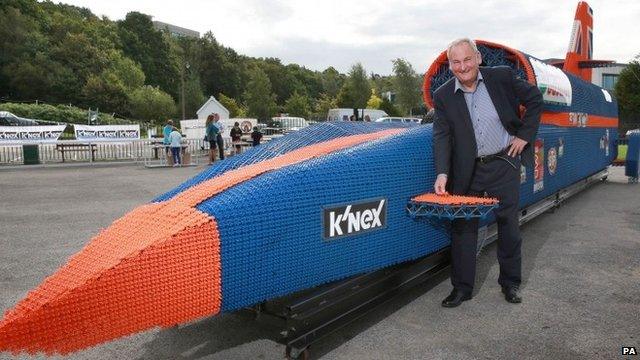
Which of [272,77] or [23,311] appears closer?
[23,311]

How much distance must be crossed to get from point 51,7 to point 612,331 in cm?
10143

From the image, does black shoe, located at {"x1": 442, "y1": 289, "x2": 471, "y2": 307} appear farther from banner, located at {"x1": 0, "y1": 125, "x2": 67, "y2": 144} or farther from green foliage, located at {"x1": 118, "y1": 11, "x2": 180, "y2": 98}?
green foliage, located at {"x1": 118, "y1": 11, "x2": 180, "y2": 98}

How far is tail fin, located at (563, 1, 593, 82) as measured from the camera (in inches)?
352

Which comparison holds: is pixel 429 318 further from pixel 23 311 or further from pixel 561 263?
pixel 23 311

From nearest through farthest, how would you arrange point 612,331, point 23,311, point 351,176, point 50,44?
point 23,311
point 351,176
point 612,331
point 50,44

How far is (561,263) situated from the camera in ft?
15.0

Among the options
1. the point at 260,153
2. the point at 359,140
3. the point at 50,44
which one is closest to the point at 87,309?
the point at 260,153

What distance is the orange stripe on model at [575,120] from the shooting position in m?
5.75

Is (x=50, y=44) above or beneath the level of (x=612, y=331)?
above

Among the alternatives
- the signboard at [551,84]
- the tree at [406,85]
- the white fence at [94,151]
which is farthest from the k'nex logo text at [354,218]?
the tree at [406,85]

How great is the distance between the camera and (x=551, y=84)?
5.16 meters

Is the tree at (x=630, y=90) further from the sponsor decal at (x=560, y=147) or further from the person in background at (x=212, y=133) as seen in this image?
the sponsor decal at (x=560, y=147)

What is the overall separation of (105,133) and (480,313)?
18101 mm

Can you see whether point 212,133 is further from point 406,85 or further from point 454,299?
point 406,85
